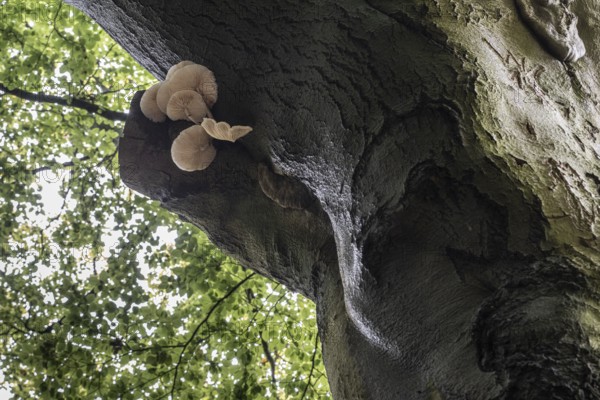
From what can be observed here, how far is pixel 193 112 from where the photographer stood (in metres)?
1.78

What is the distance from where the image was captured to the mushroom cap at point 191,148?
1746 mm

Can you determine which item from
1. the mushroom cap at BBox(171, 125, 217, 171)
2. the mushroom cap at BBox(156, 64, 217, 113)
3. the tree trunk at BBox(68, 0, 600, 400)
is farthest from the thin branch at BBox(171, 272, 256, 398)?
the mushroom cap at BBox(156, 64, 217, 113)

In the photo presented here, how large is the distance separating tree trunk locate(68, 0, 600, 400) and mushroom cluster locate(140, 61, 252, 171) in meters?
0.04

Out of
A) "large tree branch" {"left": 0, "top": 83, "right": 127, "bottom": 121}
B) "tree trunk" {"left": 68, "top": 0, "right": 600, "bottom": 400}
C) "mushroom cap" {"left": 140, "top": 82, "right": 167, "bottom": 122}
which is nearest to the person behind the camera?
"tree trunk" {"left": 68, "top": 0, "right": 600, "bottom": 400}

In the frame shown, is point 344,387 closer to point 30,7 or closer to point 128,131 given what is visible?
point 128,131

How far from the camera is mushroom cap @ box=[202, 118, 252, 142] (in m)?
1.68

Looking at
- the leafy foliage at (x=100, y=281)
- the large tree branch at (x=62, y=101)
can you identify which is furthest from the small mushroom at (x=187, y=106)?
the large tree branch at (x=62, y=101)

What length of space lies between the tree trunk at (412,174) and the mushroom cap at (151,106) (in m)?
0.03

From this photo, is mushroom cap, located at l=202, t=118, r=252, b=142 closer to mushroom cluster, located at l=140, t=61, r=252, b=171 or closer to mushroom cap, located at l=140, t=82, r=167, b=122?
mushroom cluster, located at l=140, t=61, r=252, b=171

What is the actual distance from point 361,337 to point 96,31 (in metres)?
4.23

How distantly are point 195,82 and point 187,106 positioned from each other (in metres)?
0.09

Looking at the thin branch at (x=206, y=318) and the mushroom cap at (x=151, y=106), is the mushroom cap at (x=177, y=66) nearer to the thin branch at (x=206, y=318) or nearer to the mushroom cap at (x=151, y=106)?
the mushroom cap at (x=151, y=106)

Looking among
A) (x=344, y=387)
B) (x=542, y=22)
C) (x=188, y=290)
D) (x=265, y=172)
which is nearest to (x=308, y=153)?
(x=265, y=172)

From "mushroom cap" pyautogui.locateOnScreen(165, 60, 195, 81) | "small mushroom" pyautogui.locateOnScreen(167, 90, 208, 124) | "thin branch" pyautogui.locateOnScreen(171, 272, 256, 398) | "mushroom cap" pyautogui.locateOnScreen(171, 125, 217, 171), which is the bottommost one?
"mushroom cap" pyautogui.locateOnScreen(171, 125, 217, 171)
